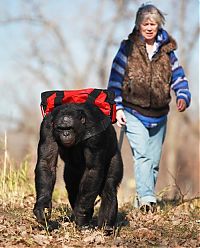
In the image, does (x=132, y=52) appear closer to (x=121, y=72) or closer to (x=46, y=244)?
(x=121, y=72)

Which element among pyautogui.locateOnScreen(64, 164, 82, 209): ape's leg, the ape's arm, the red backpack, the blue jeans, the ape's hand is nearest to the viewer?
the ape's hand

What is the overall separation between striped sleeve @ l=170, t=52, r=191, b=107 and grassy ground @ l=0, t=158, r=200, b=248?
1194 mm

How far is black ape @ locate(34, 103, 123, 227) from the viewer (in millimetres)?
4867

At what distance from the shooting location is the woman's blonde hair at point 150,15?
6.58 metres

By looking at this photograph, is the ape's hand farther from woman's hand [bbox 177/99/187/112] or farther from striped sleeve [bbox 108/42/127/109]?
woman's hand [bbox 177/99/187/112]

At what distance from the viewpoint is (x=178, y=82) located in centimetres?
677

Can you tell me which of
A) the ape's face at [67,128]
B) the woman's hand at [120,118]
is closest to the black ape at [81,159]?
the ape's face at [67,128]

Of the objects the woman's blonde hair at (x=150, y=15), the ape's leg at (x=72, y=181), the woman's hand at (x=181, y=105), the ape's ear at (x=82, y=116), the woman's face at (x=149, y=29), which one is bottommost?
the ape's leg at (x=72, y=181)

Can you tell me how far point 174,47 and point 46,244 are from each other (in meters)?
3.01

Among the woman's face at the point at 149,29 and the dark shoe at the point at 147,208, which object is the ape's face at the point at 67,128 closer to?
the dark shoe at the point at 147,208

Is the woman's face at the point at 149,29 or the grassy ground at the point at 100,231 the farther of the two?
the woman's face at the point at 149,29

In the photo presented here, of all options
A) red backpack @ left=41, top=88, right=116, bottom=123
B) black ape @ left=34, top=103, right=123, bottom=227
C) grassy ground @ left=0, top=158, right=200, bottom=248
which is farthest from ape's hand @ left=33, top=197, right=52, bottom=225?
red backpack @ left=41, top=88, right=116, bottom=123

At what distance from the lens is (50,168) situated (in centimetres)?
500

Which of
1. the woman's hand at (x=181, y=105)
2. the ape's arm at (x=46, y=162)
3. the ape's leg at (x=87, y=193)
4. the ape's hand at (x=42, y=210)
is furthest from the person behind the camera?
the woman's hand at (x=181, y=105)
